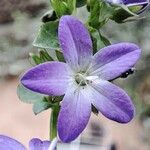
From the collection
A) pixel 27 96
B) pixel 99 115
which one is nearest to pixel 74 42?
pixel 27 96

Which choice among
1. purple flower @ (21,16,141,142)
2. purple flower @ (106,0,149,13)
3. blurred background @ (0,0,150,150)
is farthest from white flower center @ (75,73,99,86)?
blurred background @ (0,0,150,150)

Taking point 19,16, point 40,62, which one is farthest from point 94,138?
point 40,62

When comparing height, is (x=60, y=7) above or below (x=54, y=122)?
above

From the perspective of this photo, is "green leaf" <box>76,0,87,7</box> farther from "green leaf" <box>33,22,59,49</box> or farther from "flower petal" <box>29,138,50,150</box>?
"flower petal" <box>29,138,50,150</box>

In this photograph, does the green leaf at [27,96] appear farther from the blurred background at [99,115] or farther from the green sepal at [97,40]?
the blurred background at [99,115]

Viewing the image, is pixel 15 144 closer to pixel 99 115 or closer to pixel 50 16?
pixel 50 16

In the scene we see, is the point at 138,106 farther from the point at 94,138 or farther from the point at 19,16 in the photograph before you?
the point at 19,16

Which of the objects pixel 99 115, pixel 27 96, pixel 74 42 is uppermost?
pixel 74 42
